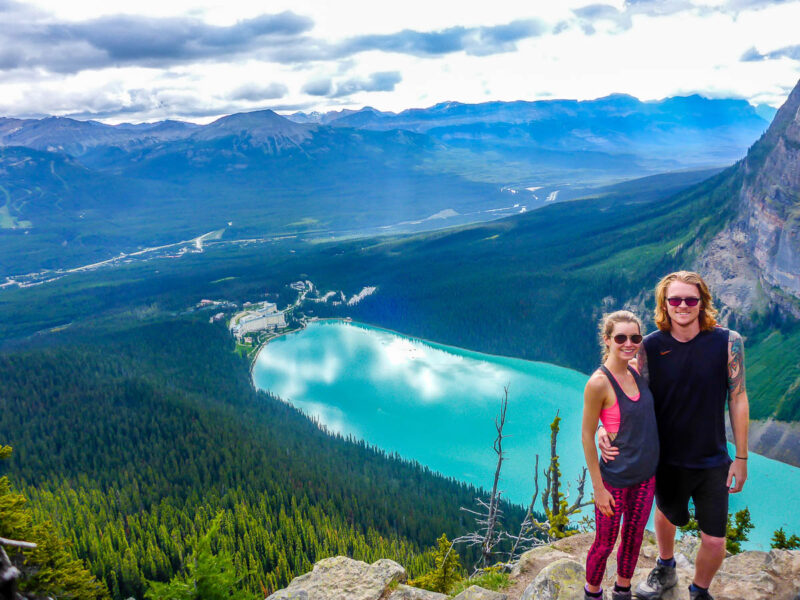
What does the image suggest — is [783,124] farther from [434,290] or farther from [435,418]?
[435,418]

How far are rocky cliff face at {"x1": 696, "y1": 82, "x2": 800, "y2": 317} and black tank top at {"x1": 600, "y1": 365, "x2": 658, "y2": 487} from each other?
102134 millimetres

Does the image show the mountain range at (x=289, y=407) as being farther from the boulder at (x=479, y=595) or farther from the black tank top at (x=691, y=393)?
the black tank top at (x=691, y=393)

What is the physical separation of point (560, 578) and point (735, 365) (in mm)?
5127

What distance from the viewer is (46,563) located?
19.4m

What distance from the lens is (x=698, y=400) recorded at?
8.30 m

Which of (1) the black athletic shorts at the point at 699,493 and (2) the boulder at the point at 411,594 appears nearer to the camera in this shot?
(1) the black athletic shorts at the point at 699,493

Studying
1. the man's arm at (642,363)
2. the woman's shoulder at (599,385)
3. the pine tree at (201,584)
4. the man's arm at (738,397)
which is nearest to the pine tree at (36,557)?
the pine tree at (201,584)

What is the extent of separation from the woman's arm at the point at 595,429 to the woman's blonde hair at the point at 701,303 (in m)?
1.42

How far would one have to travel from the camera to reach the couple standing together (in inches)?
324

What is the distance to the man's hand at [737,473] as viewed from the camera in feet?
27.6

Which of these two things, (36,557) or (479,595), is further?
(36,557)

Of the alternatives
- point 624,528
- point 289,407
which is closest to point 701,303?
point 624,528

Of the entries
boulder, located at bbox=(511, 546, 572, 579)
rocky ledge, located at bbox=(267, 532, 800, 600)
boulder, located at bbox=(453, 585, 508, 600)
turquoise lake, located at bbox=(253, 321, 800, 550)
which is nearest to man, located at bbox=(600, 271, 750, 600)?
rocky ledge, located at bbox=(267, 532, 800, 600)

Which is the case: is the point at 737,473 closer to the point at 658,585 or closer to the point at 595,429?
the point at 595,429
